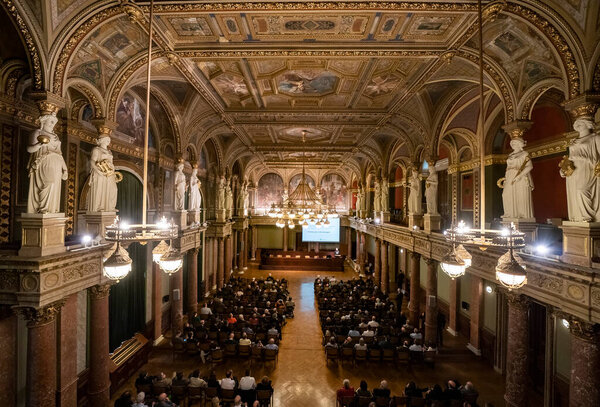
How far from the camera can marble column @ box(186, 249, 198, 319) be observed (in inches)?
611

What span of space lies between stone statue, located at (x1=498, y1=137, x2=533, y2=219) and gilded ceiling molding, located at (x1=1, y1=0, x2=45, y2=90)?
985cm

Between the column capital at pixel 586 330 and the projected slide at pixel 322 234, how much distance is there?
90.8ft

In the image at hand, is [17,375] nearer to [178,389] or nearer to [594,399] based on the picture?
[178,389]

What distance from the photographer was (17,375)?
7055mm

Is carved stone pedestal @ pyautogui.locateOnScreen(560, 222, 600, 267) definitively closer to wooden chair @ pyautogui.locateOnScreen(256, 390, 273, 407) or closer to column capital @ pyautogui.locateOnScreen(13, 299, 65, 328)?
wooden chair @ pyautogui.locateOnScreen(256, 390, 273, 407)

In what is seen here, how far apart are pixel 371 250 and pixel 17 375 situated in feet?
84.9

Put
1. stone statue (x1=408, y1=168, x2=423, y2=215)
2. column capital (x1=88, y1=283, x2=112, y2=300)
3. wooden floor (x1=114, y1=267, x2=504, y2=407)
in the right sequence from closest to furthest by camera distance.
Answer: column capital (x1=88, y1=283, x2=112, y2=300) → wooden floor (x1=114, y1=267, x2=504, y2=407) → stone statue (x1=408, y1=168, x2=423, y2=215)

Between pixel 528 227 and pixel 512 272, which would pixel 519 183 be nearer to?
pixel 528 227

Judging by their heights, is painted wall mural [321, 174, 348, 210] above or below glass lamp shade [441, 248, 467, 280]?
above

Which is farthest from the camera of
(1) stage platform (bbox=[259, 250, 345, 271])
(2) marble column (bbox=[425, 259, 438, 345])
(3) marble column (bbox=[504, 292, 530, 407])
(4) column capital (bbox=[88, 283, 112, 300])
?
(1) stage platform (bbox=[259, 250, 345, 271])

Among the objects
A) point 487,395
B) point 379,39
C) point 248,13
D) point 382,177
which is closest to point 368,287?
point 382,177

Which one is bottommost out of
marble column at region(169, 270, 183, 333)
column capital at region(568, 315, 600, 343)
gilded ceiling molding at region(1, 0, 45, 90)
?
marble column at region(169, 270, 183, 333)

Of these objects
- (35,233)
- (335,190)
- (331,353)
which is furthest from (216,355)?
(335,190)

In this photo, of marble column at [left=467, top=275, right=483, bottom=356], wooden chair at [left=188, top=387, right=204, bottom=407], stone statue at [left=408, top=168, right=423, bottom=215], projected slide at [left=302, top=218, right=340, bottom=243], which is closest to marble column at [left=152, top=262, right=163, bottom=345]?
wooden chair at [left=188, top=387, right=204, bottom=407]
